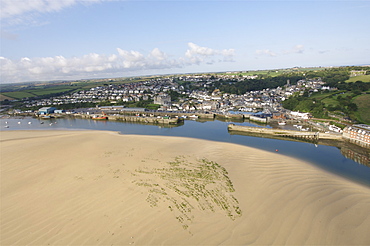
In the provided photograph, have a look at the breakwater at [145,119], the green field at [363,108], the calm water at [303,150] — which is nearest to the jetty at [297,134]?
the calm water at [303,150]

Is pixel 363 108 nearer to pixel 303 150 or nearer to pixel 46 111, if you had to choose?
pixel 303 150

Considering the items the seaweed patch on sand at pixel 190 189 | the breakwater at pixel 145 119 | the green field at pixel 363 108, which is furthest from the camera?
the breakwater at pixel 145 119

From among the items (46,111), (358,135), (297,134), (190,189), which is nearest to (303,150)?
(297,134)

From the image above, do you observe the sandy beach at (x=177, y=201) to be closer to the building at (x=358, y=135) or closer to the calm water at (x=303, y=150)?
the calm water at (x=303, y=150)

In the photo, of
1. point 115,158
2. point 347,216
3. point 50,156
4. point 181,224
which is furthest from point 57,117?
point 347,216

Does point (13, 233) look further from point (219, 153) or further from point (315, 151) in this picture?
point (315, 151)

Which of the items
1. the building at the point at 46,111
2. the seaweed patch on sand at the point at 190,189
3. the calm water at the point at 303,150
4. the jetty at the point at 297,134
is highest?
the building at the point at 46,111

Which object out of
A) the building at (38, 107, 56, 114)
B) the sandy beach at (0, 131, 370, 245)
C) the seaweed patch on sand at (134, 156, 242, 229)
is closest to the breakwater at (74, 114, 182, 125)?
the building at (38, 107, 56, 114)

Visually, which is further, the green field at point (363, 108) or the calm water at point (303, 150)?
the green field at point (363, 108)
